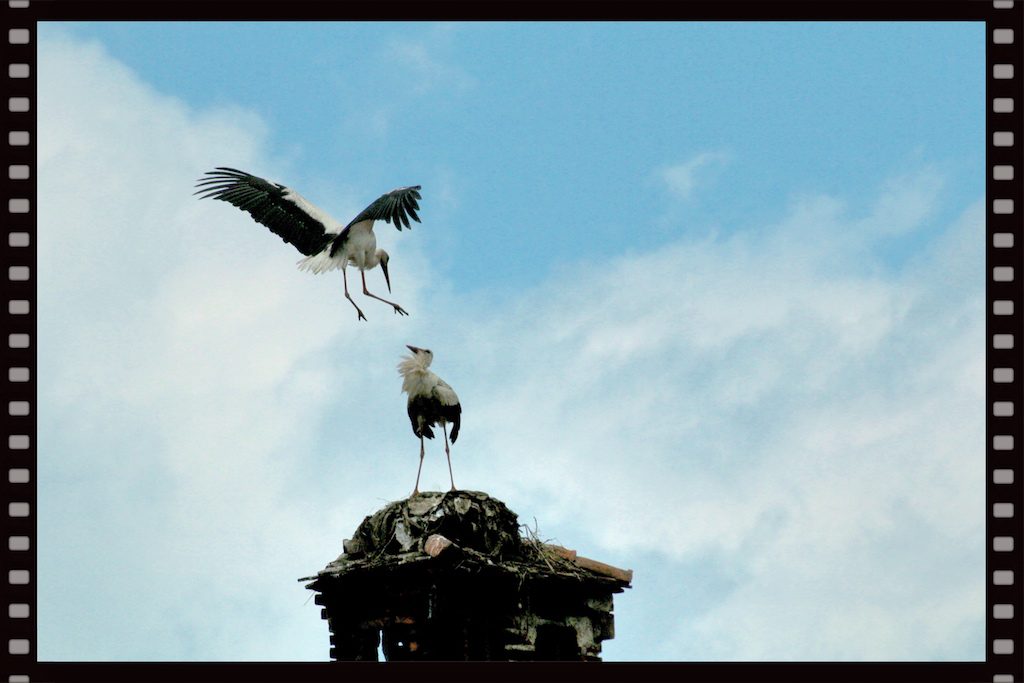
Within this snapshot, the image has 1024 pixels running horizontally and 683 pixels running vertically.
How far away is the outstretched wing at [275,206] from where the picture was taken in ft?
42.5

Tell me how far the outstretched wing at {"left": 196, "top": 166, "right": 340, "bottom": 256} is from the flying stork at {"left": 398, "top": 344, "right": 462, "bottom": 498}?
1.46m

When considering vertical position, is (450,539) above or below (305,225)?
below

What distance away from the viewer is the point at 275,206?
13.0 m

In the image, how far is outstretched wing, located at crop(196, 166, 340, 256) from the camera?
12953mm

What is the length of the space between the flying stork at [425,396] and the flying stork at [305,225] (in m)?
0.61

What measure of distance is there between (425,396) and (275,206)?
2.23 metres
